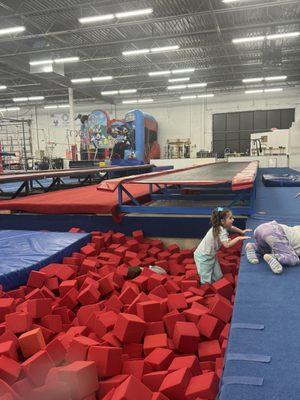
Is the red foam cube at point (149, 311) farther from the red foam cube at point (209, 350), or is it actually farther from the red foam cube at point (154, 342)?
the red foam cube at point (209, 350)

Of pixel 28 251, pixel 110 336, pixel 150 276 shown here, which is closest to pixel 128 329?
pixel 110 336

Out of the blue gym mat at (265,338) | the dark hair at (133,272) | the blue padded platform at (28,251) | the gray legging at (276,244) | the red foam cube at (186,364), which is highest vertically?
the gray legging at (276,244)

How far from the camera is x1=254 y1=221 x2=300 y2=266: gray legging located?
2.14 metres

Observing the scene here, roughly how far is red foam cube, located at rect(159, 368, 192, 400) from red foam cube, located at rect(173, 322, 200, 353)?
1.14 feet

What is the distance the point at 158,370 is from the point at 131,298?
773 millimetres

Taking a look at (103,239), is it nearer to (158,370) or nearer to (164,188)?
(158,370)

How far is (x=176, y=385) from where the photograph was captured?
1.43 m

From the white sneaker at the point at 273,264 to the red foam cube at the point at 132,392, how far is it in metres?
1.03

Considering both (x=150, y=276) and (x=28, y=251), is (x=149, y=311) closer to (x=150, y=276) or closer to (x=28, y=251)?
(x=150, y=276)

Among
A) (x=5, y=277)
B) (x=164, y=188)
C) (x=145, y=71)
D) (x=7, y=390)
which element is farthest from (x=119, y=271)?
(x=145, y=71)

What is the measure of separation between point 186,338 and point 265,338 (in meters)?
0.59

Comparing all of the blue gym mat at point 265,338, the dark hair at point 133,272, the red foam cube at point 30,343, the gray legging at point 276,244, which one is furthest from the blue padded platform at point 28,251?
the gray legging at point 276,244

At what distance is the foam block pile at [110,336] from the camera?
1.48m

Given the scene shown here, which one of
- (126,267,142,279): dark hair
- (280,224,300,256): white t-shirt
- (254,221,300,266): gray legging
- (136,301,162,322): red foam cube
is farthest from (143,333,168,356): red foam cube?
(126,267,142,279): dark hair
